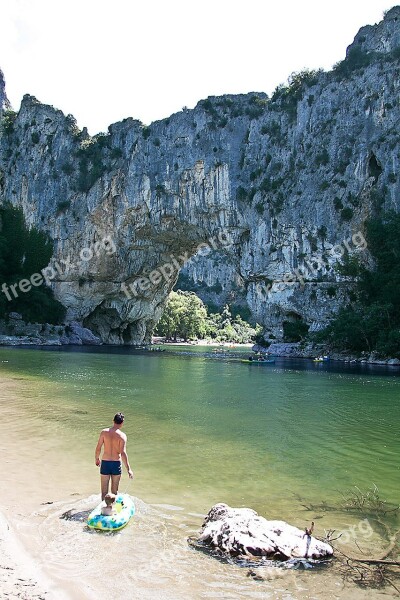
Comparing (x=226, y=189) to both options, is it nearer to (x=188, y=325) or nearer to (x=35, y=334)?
(x=35, y=334)

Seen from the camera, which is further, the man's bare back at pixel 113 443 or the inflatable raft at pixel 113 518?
the man's bare back at pixel 113 443

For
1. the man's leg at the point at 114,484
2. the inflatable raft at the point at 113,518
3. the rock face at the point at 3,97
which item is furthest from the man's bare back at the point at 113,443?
the rock face at the point at 3,97

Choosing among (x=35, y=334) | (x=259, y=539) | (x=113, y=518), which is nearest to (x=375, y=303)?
(x=35, y=334)

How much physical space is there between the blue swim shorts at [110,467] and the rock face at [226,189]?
37.6 m

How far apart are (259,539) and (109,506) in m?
1.76

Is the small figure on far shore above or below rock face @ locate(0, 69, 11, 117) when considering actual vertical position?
below

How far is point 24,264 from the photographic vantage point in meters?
52.1

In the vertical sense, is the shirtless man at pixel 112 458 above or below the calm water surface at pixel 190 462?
above

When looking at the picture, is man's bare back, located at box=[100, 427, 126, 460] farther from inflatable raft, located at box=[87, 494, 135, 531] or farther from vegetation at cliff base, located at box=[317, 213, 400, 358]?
vegetation at cliff base, located at box=[317, 213, 400, 358]

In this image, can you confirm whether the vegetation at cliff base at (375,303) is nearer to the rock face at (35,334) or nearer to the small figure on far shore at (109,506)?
the rock face at (35,334)

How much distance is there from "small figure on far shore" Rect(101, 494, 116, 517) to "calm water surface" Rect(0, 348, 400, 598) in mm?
306

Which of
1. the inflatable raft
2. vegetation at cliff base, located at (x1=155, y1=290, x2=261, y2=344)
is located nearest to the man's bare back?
the inflatable raft

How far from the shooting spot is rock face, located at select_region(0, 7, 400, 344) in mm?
41906

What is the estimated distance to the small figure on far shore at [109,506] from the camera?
565 centimetres
